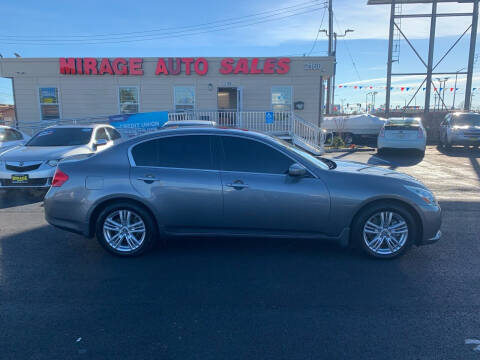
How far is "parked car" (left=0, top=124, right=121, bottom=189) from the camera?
27.2 feet

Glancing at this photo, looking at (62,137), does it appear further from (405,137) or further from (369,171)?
(405,137)

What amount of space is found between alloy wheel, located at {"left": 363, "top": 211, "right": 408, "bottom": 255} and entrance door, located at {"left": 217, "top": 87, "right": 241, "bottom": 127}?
39.8 feet

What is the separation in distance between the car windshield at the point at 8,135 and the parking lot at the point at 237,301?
20.8 feet

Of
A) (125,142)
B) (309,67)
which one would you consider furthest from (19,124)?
(125,142)

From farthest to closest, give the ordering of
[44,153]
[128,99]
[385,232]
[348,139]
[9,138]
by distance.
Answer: [348,139], [128,99], [9,138], [44,153], [385,232]

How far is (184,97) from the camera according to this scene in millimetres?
18250

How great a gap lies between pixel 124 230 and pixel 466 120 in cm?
1818

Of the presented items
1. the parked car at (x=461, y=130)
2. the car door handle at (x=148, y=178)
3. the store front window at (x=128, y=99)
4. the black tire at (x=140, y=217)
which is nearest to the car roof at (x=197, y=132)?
the car door handle at (x=148, y=178)

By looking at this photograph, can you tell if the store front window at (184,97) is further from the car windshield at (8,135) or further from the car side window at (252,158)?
the car side window at (252,158)

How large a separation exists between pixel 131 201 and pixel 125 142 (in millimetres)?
782

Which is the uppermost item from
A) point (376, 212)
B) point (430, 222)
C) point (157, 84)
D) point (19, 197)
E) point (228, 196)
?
point (157, 84)

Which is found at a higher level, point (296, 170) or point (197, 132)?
point (197, 132)

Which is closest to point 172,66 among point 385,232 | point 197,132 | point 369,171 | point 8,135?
point 8,135

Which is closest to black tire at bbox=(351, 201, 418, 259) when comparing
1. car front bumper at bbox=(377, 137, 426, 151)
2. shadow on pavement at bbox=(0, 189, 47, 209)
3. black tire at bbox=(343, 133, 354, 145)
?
shadow on pavement at bbox=(0, 189, 47, 209)
